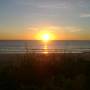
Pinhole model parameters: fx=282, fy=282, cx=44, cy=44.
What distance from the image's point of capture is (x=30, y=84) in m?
12.1

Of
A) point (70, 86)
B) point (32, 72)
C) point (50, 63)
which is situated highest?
point (70, 86)

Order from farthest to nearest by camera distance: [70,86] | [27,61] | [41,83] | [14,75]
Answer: [27,61]
[14,75]
[41,83]
[70,86]

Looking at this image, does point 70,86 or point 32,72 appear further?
point 32,72

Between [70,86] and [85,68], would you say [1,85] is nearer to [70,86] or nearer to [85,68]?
[70,86]

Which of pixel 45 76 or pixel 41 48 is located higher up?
pixel 45 76

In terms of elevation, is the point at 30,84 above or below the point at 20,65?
above

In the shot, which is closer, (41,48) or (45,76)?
(45,76)

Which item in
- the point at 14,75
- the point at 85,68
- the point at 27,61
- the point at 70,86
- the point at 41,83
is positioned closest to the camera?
the point at 70,86

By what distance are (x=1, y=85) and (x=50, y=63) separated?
496cm

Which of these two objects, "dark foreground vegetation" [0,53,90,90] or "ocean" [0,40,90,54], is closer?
"dark foreground vegetation" [0,53,90,90]

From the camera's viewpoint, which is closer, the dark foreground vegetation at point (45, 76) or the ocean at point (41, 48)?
the dark foreground vegetation at point (45, 76)

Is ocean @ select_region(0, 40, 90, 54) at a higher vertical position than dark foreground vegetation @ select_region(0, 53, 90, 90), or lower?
lower

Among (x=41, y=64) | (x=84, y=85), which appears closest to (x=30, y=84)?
(x=84, y=85)

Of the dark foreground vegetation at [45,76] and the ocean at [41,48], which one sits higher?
the dark foreground vegetation at [45,76]
